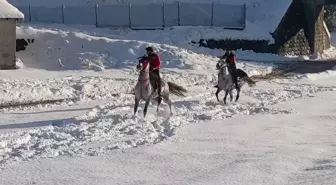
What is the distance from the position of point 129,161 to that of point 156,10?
33274mm

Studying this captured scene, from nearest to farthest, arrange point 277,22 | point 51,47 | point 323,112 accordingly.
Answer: point 323,112 → point 51,47 → point 277,22

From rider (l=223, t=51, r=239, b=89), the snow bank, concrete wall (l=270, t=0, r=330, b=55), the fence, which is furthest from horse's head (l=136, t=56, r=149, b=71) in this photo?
concrete wall (l=270, t=0, r=330, b=55)

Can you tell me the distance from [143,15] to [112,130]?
2955 cm

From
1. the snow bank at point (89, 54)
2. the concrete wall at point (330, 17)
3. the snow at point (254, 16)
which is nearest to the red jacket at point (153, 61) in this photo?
the snow bank at point (89, 54)

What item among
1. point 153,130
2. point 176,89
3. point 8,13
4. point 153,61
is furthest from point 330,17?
point 153,130

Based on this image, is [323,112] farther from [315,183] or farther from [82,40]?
[82,40]

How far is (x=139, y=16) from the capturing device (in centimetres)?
4325

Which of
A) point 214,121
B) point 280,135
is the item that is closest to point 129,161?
point 280,135

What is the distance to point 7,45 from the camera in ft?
93.6

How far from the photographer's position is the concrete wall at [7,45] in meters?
28.4

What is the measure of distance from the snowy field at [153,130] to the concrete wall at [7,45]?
2.88ft

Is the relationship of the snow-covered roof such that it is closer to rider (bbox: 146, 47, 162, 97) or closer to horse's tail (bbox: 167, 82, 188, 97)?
horse's tail (bbox: 167, 82, 188, 97)

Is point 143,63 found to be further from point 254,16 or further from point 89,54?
point 254,16

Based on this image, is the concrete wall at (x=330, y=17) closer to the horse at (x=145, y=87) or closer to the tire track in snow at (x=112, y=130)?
the tire track in snow at (x=112, y=130)
